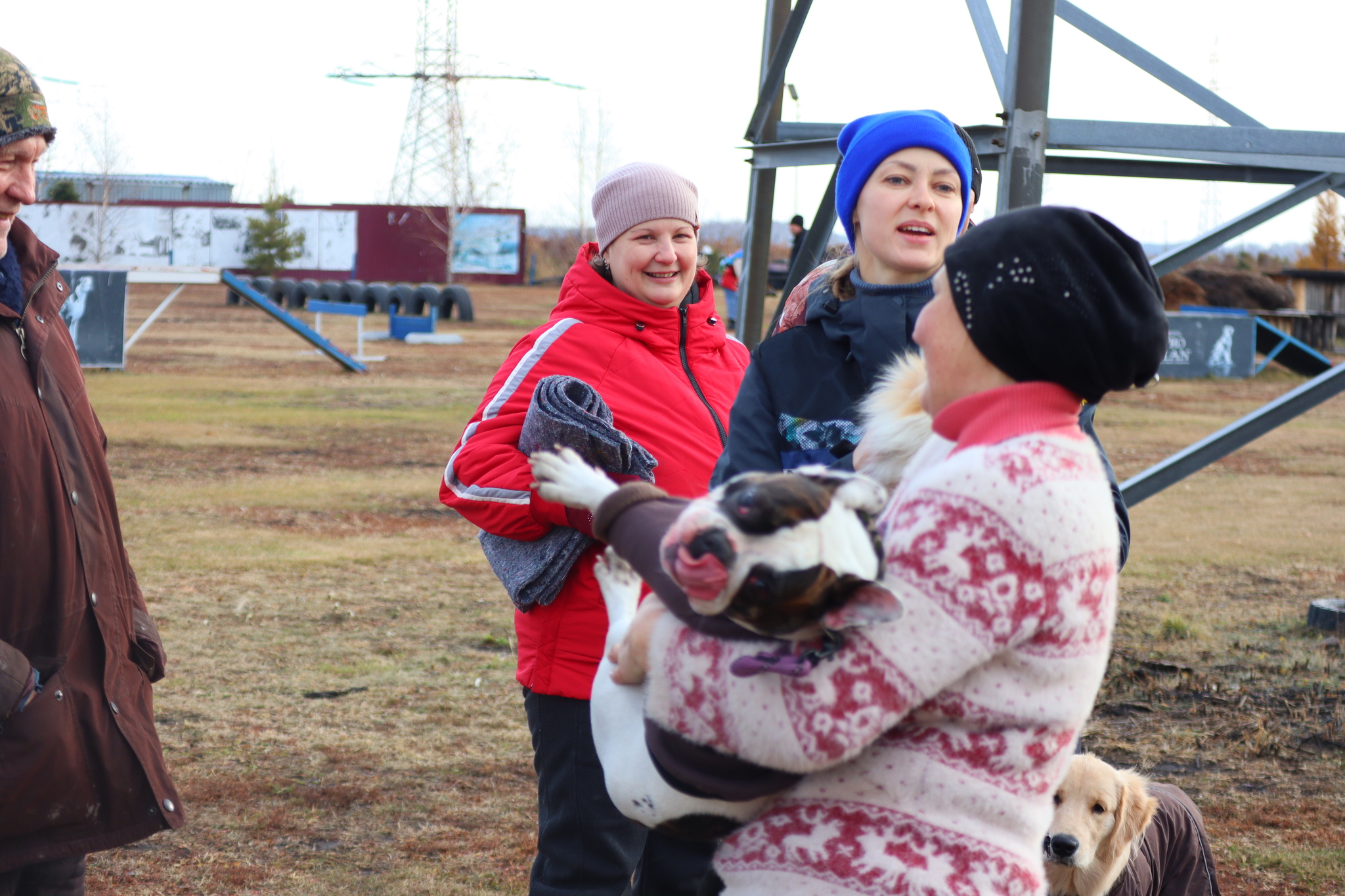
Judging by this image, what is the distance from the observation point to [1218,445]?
14.7ft

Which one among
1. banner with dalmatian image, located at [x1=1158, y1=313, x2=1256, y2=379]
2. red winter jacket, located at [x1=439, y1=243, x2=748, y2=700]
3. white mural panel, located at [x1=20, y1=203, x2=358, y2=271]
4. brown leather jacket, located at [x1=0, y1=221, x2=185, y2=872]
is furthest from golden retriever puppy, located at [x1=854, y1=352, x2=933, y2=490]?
white mural panel, located at [x1=20, y1=203, x2=358, y2=271]

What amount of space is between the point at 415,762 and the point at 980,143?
300 centimetres

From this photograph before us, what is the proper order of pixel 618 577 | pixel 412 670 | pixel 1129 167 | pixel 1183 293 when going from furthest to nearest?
pixel 1183 293 → pixel 412 670 → pixel 1129 167 → pixel 618 577

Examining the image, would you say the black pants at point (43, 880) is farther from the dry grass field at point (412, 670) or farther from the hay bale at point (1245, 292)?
the hay bale at point (1245, 292)

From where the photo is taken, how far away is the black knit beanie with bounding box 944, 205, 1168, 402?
122 cm

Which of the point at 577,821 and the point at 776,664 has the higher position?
the point at 776,664

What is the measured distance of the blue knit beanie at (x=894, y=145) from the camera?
2176 millimetres

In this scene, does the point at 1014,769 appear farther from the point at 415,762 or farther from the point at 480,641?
the point at 480,641

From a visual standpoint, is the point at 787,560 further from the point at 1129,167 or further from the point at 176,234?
the point at 176,234

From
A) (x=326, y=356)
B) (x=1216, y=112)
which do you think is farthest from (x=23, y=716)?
(x=326, y=356)

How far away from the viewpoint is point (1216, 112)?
177 inches

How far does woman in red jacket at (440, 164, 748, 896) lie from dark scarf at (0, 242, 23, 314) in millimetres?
912

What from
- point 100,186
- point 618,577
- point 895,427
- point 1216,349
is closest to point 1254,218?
point 895,427

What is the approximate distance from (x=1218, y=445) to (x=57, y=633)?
→ 12.8 ft
